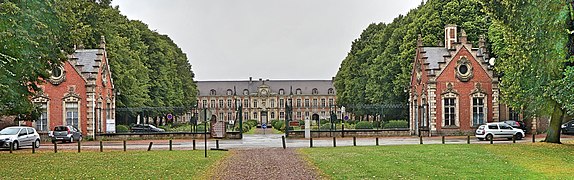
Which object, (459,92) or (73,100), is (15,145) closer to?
(73,100)

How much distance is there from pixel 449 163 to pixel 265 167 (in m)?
5.89

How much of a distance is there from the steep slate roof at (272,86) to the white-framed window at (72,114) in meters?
98.3

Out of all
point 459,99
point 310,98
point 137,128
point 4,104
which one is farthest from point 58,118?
point 310,98

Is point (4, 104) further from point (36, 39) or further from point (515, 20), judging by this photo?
point (515, 20)

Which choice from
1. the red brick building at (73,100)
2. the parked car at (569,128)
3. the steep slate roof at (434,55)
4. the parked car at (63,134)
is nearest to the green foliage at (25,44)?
the parked car at (63,134)

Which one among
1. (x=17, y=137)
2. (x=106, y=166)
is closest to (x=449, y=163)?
(x=106, y=166)

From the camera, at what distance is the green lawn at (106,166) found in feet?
66.4

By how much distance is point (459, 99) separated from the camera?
4897 centimetres

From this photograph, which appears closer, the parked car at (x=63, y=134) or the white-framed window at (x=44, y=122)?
the parked car at (x=63, y=134)

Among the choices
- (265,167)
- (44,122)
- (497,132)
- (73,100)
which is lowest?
(265,167)

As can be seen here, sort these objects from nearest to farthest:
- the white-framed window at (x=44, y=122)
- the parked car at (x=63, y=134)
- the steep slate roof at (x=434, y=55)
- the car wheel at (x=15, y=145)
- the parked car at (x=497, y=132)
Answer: the car wheel at (x=15, y=145) < the parked car at (x=497, y=132) < the parked car at (x=63, y=134) < the white-framed window at (x=44, y=122) < the steep slate roof at (x=434, y=55)

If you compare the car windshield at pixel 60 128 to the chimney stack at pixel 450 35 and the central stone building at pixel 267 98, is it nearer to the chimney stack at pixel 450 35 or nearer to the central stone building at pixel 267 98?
the chimney stack at pixel 450 35

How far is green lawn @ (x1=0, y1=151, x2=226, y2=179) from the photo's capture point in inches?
797

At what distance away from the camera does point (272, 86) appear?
149750 mm
